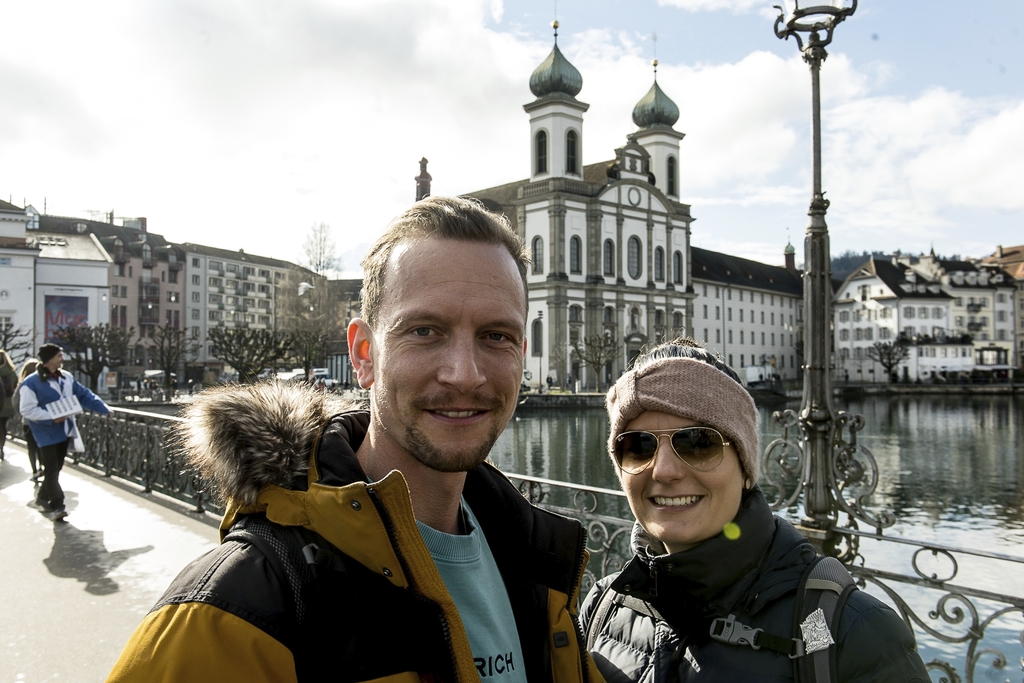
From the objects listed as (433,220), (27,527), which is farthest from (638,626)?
(27,527)

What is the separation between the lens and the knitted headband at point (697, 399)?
2129 mm

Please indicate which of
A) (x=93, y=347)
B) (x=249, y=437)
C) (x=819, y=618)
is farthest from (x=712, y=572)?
(x=93, y=347)

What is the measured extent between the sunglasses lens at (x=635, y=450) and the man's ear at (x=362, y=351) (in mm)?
826

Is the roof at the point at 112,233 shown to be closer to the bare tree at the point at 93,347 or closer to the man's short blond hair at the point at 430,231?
the bare tree at the point at 93,347

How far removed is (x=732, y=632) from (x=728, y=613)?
0.05 metres

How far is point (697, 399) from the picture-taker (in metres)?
2.13

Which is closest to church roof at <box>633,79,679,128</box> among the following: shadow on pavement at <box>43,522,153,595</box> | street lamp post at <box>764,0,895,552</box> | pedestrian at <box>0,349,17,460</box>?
pedestrian at <box>0,349,17,460</box>

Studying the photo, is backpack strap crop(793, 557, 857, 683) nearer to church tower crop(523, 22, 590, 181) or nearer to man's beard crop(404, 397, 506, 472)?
man's beard crop(404, 397, 506, 472)

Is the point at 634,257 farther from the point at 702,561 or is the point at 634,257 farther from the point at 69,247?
the point at 702,561

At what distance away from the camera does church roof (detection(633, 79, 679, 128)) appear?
7012cm

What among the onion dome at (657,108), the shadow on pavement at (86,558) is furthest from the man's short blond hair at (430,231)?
the onion dome at (657,108)

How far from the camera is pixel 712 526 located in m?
2.07

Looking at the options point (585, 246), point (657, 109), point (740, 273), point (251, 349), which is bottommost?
point (251, 349)

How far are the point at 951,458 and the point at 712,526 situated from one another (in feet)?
85.2
